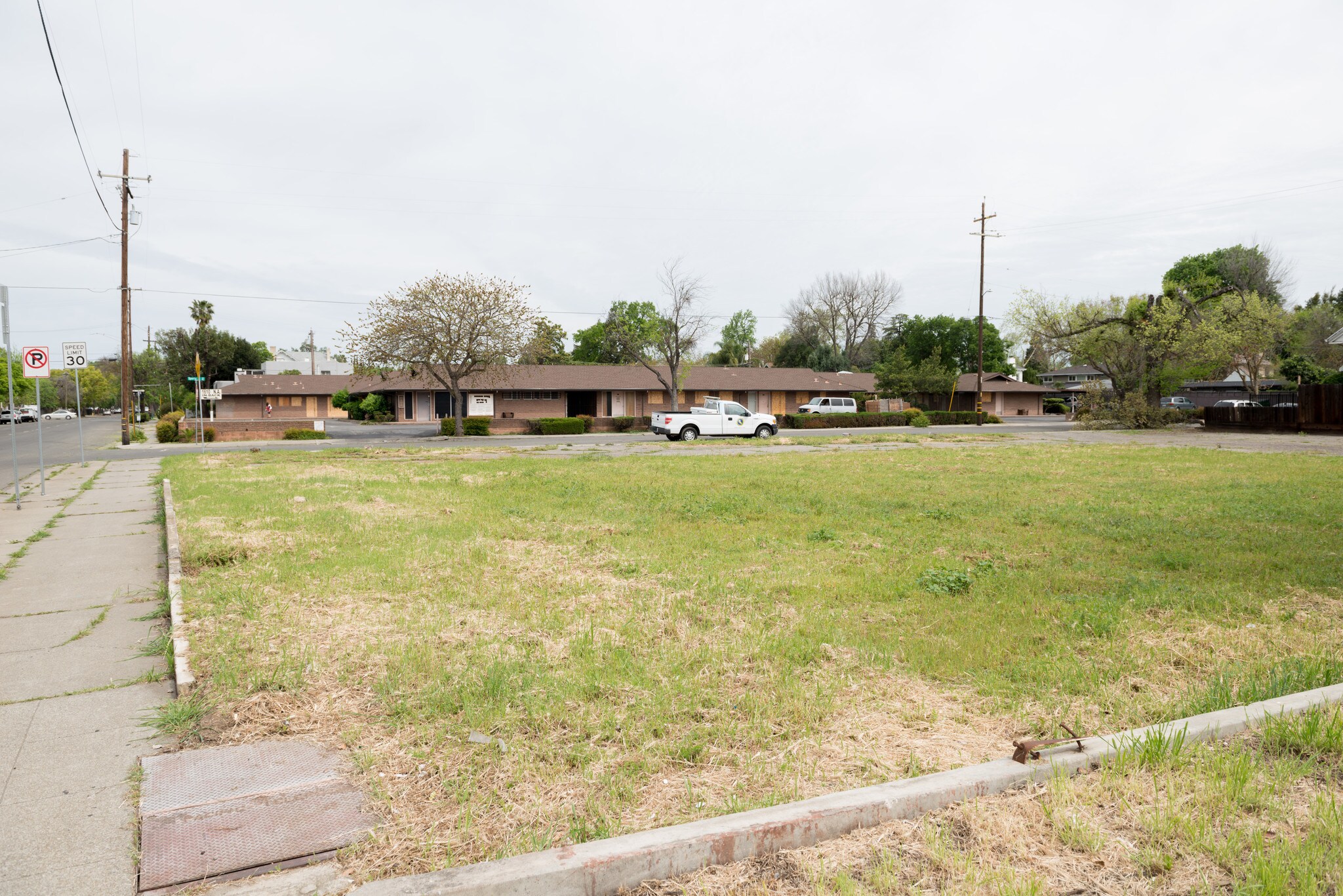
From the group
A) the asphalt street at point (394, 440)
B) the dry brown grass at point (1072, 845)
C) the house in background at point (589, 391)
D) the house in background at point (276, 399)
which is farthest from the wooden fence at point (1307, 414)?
the house in background at point (276, 399)

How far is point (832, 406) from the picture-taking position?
5856 cm

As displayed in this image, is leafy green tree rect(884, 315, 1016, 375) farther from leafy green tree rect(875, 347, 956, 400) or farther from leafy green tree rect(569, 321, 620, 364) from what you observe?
leafy green tree rect(569, 321, 620, 364)

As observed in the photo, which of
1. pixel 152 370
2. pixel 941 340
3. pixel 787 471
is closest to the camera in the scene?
pixel 787 471

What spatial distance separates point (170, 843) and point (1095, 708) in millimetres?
4566

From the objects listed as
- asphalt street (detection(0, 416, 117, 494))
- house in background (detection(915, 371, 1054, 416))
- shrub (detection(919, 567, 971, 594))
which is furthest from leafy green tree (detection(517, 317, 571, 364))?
shrub (detection(919, 567, 971, 594))

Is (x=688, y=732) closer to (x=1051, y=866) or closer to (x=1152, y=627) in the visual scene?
(x=1051, y=866)

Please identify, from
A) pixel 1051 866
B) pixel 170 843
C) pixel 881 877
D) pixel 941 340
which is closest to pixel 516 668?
pixel 170 843

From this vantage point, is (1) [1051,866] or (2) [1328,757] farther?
(2) [1328,757]

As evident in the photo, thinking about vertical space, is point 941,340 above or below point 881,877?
above

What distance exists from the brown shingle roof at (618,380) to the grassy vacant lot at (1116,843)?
4558 cm

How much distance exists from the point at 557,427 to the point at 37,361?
29.6 m

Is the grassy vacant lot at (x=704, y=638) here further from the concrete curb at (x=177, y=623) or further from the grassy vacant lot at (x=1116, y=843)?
the grassy vacant lot at (x=1116, y=843)

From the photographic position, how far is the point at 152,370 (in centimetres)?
9031

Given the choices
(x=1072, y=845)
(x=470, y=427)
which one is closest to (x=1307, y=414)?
(x=470, y=427)
